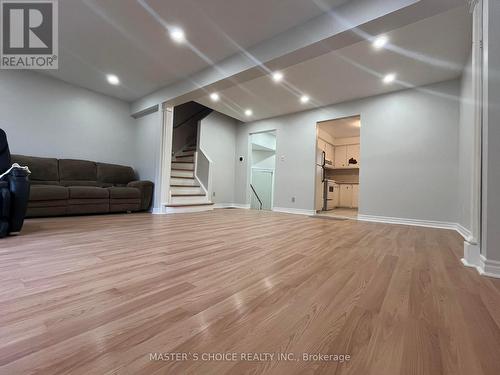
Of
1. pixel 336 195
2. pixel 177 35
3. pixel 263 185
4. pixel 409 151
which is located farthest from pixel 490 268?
pixel 263 185

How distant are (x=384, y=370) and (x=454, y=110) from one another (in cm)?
444

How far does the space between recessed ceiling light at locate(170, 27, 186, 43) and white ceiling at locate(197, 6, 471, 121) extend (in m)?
1.46

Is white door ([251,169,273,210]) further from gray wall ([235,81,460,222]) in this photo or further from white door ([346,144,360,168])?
gray wall ([235,81,460,222])

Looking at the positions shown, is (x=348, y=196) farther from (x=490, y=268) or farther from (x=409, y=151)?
(x=490, y=268)

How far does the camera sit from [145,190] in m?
4.34

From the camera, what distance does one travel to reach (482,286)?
1318 mm

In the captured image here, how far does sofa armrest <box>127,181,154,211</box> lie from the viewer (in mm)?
4285

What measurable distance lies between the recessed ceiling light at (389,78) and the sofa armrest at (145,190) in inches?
179

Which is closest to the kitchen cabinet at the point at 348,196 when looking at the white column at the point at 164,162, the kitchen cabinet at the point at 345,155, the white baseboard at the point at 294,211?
the kitchen cabinet at the point at 345,155

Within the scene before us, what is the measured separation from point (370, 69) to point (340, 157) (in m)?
4.29

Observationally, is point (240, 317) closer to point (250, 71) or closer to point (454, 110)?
point (250, 71)

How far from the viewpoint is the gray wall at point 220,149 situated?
5797mm

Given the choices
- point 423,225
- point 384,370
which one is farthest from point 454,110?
point 384,370

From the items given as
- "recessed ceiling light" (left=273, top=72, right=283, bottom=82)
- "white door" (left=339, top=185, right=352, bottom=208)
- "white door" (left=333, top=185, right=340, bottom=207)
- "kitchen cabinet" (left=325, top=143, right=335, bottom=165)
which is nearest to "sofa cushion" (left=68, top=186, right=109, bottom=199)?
"recessed ceiling light" (left=273, top=72, right=283, bottom=82)
